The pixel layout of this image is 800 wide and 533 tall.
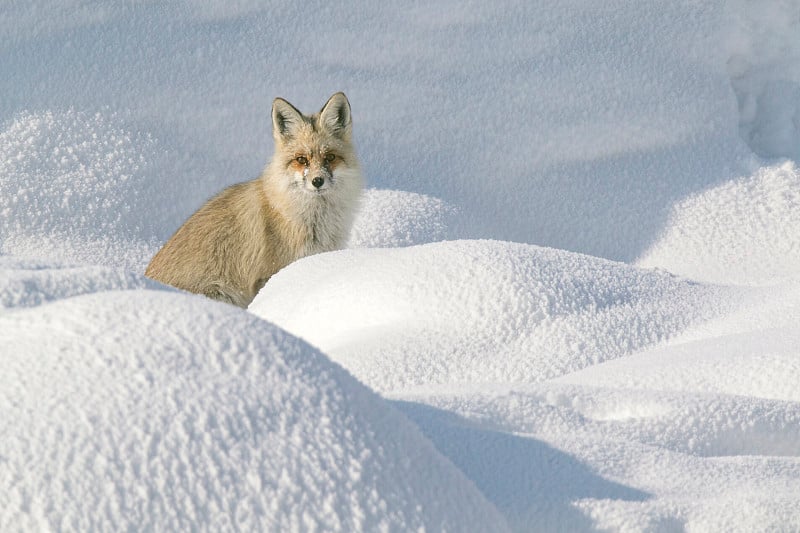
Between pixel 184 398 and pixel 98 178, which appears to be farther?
pixel 98 178

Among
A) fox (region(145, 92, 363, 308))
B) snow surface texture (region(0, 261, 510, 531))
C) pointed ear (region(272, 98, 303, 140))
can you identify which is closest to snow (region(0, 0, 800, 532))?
snow surface texture (region(0, 261, 510, 531))

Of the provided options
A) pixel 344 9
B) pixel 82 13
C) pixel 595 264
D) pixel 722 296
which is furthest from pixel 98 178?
pixel 722 296

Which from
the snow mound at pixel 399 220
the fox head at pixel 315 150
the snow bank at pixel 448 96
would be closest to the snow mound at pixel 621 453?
the snow mound at pixel 399 220

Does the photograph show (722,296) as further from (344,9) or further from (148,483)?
(344,9)

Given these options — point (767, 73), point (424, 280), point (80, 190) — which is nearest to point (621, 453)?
point (424, 280)

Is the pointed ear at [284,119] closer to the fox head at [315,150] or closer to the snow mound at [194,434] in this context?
the fox head at [315,150]

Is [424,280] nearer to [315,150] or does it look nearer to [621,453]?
[621,453]

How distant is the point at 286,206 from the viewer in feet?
14.5

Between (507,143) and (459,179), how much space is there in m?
0.29

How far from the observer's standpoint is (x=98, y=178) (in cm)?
426

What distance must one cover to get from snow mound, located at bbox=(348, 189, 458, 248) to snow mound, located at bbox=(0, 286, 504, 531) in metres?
2.79

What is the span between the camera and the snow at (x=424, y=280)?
1.20 meters

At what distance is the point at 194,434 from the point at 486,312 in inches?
56.8

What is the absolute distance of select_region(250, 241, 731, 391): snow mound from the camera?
7.80 feet
